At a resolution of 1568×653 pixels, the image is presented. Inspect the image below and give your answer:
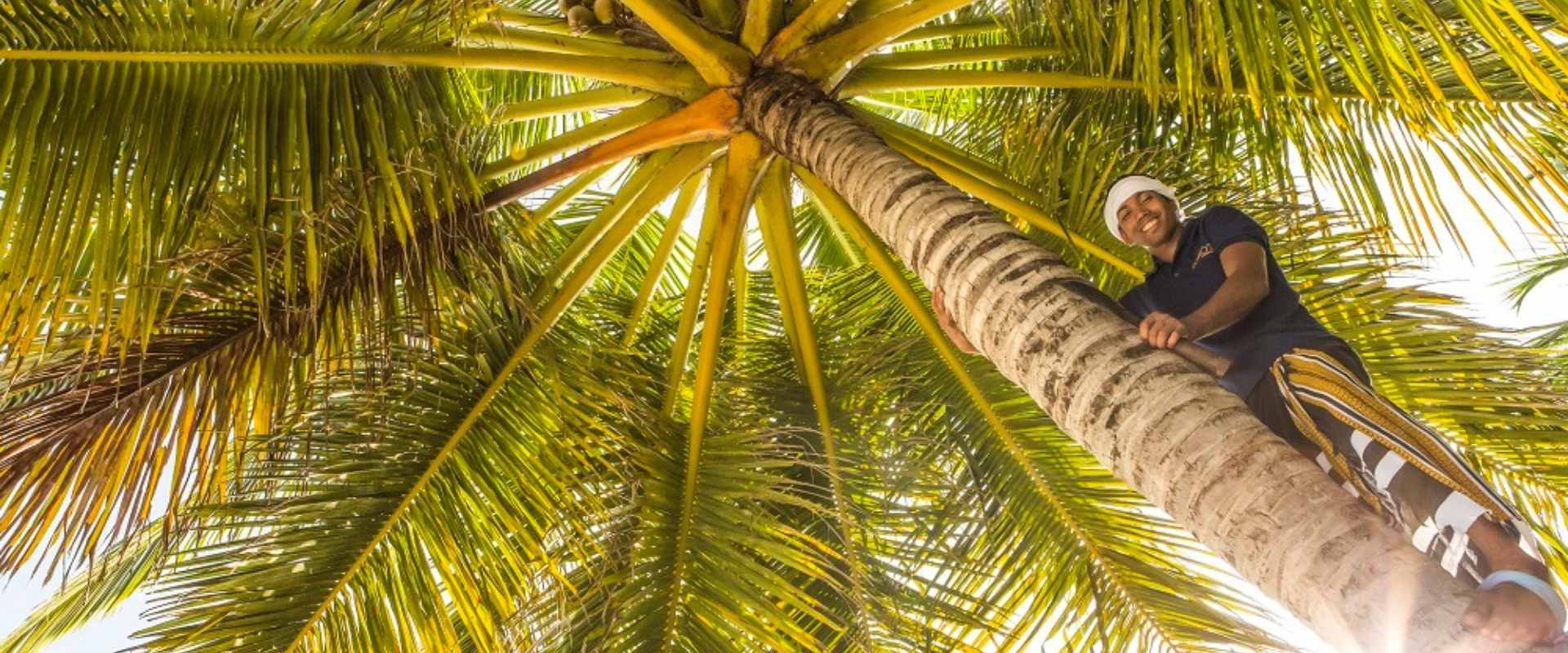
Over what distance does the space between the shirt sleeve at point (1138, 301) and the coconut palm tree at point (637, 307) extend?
33 centimetres

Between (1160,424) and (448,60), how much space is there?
8.84 ft

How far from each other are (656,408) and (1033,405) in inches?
59.5

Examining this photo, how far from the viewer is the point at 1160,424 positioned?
7.61ft

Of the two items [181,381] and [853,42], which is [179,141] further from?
[853,42]

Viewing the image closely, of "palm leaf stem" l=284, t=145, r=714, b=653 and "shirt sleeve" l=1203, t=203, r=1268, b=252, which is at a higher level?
"palm leaf stem" l=284, t=145, r=714, b=653

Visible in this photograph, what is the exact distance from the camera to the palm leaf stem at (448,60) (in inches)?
139

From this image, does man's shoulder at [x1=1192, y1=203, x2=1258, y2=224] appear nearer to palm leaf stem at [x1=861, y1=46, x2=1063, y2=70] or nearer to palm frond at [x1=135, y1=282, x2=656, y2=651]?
palm leaf stem at [x1=861, y1=46, x2=1063, y2=70]

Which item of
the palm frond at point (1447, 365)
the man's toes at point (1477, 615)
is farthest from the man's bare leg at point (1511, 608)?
the palm frond at point (1447, 365)

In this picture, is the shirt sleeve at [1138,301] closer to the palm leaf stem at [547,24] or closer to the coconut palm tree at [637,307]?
the coconut palm tree at [637,307]

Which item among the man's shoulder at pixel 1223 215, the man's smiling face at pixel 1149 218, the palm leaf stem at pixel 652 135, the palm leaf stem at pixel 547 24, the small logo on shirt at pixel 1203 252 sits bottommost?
the small logo on shirt at pixel 1203 252

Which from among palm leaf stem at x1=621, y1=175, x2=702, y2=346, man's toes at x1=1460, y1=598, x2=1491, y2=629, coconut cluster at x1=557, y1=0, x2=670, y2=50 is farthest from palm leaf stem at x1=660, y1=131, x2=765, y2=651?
man's toes at x1=1460, y1=598, x2=1491, y2=629

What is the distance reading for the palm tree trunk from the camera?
179 centimetres

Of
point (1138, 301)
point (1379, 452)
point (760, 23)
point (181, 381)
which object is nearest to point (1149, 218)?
point (1138, 301)

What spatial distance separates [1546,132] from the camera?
4.15 metres
